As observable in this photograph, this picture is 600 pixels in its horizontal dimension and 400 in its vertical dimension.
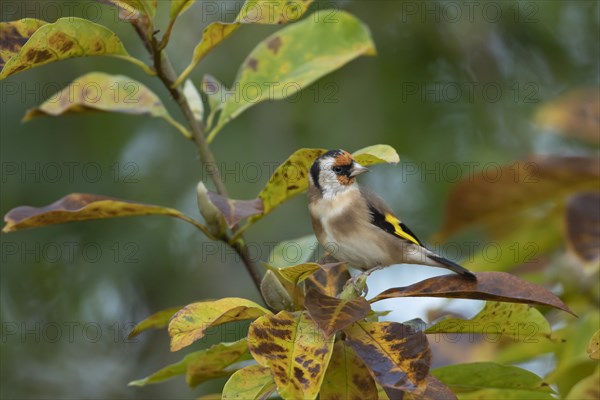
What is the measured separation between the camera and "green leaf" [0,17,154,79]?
75.0 inches

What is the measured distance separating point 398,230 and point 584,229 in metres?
0.64

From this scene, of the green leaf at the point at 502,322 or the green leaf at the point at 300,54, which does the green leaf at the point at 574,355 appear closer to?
the green leaf at the point at 502,322

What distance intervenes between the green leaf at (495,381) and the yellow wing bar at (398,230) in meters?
0.80

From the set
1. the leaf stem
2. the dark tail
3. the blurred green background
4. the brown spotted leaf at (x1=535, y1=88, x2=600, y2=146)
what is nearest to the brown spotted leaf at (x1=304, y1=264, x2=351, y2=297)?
the leaf stem

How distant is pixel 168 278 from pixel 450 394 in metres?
2.91

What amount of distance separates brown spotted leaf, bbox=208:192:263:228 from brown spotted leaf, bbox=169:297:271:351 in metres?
0.18

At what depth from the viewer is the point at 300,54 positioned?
2.59 m

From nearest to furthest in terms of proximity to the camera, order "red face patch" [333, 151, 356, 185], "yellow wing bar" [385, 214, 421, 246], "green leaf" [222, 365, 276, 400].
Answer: "green leaf" [222, 365, 276, 400] → "yellow wing bar" [385, 214, 421, 246] → "red face patch" [333, 151, 356, 185]

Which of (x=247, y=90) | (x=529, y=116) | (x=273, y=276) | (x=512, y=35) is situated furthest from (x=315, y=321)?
(x=512, y=35)

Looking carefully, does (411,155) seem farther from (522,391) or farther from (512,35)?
(522,391)

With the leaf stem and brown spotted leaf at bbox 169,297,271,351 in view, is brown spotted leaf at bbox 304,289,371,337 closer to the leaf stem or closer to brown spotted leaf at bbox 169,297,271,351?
brown spotted leaf at bbox 169,297,271,351

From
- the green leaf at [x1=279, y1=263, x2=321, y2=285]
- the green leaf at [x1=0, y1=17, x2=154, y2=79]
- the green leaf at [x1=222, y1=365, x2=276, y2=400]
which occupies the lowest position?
the green leaf at [x1=222, y1=365, x2=276, y2=400]

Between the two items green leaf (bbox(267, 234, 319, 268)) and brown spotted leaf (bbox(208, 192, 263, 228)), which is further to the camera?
green leaf (bbox(267, 234, 319, 268))

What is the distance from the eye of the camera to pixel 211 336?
414 cm
